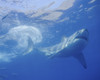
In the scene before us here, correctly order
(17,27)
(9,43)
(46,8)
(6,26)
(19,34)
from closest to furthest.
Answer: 1. (46,8)
2. (6,26)
3. (17,27)
4. (19,34)
5. (9,43)

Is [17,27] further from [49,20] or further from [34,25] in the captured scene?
[49,20]

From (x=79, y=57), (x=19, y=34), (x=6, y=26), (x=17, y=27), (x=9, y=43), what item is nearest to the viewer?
(x=79, y=57)

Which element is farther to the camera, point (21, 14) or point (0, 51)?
point (0, 51)

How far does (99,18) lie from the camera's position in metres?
24.2

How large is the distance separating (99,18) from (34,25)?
13612mm

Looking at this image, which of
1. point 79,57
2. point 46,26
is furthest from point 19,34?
point 79,57

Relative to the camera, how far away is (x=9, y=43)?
2178 centimetres

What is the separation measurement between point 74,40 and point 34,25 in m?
11.5

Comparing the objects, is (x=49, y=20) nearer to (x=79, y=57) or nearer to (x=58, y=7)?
(x=58, y=7)

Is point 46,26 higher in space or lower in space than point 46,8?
higher

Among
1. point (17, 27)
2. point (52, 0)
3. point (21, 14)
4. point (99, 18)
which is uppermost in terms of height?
point (99, 18)

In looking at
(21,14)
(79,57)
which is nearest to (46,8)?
(21,14)

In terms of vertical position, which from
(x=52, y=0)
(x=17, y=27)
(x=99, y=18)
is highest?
(x=99, y=18)

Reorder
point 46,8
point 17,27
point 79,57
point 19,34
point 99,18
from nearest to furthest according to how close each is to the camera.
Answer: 1. point 79,57
2. point 46,8
3. point 17,27
4. point 19,34
5. point 99,18
